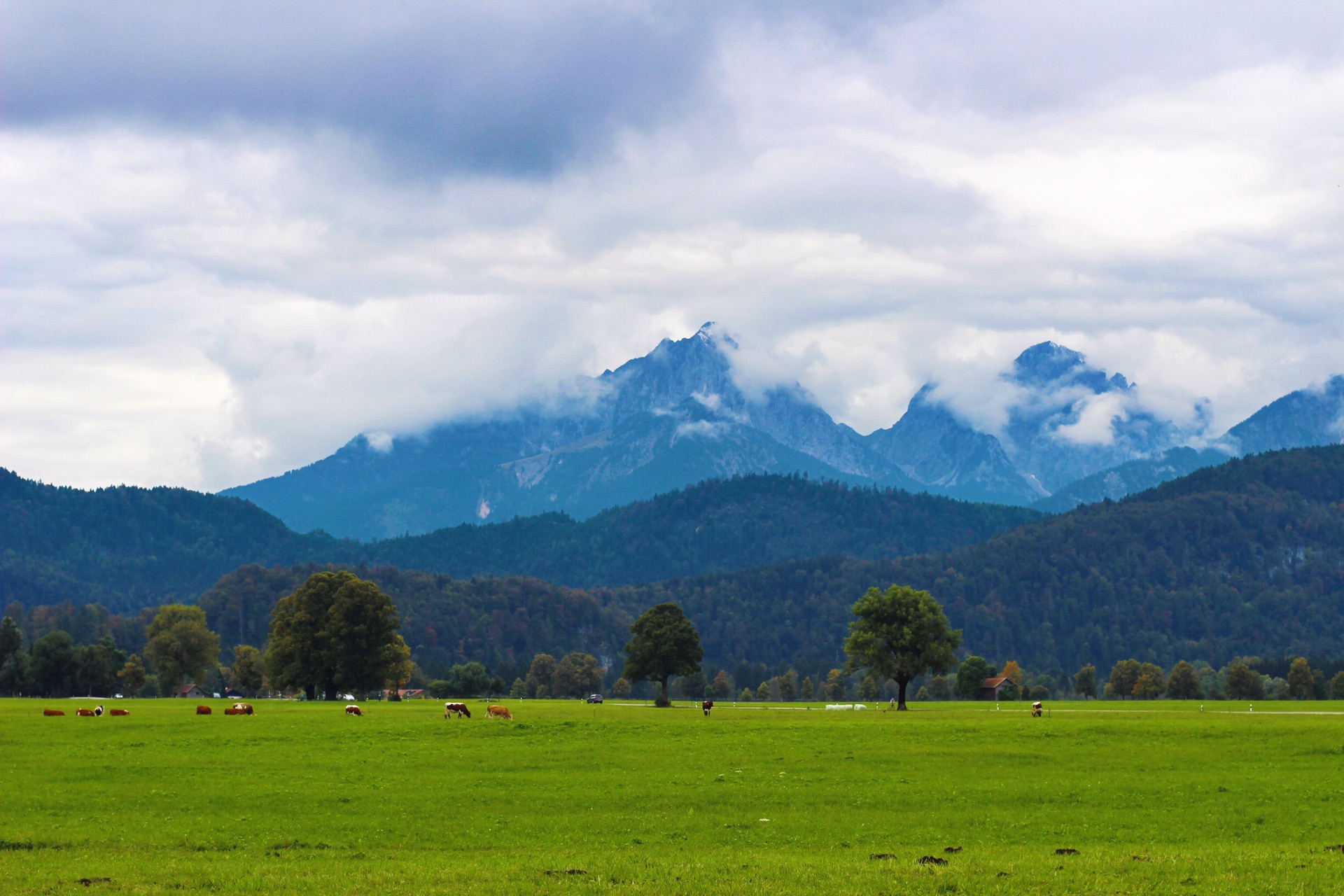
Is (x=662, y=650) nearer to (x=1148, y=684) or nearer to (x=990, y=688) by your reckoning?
(x=990, y=688)

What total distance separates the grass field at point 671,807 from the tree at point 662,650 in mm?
53706

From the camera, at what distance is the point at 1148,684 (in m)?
192

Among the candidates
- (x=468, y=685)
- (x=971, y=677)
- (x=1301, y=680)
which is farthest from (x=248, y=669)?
(x=1301, y=680)

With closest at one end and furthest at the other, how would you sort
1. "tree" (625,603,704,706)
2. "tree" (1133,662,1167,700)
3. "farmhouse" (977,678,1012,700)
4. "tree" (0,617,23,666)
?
"tree" (625,603,704,706) → "tree" (0,617,23,666) → "tree" (1133,662,1167,700) → "farmhouse" (977,678,1012,700)

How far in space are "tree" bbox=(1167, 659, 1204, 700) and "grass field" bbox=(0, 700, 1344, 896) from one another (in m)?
115

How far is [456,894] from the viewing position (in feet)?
93.4

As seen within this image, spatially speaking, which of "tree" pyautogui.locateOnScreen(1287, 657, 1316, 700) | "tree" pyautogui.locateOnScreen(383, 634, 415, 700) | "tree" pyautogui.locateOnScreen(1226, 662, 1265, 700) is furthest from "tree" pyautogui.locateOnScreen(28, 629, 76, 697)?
"tree" pyautogui.locateOnScreen(1287, 657, 1316, 700)

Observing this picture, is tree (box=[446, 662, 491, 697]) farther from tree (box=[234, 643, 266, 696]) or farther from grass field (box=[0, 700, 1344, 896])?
grass field (box=[0, 700, 1344, 896])

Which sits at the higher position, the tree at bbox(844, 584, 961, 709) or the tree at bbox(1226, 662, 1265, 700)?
the tree at bbox(844, 584, 961, 709)

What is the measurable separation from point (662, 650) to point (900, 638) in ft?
92.9

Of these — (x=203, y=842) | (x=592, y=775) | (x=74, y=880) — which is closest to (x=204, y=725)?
(x=592, y=775)

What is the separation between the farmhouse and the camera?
194m

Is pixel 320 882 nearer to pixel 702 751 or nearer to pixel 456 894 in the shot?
pixel 456 894

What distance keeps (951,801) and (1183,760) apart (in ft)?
53.4
